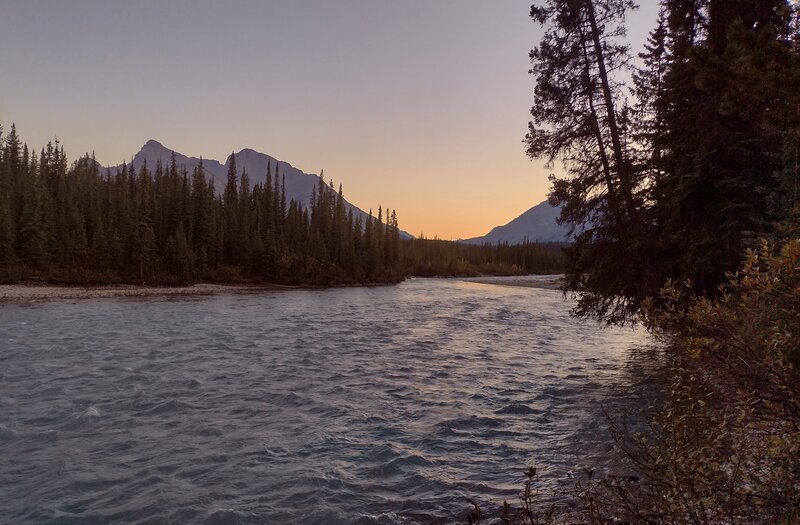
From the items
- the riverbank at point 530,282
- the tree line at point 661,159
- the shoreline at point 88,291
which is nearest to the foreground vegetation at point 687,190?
the tree line at point 661,159

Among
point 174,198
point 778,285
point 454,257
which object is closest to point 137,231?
point 174,198

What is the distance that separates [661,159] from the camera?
52.3 ft

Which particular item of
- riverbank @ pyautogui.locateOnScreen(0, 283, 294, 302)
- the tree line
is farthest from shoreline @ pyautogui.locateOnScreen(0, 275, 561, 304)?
the tree line

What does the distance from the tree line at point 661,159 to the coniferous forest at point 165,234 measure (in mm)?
63773

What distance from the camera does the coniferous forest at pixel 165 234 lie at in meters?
65.1

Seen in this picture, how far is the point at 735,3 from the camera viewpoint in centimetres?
1429

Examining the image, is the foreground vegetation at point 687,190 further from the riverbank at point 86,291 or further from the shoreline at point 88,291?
the riverbank at point 86,291

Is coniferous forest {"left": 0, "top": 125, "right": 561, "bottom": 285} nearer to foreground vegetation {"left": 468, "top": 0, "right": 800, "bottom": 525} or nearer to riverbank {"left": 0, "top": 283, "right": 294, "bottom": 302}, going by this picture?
riverbank {"left": 0, "top": 283, "right": 294, "bottom": 302}

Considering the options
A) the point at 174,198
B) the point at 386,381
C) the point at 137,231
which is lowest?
the point at 386,381

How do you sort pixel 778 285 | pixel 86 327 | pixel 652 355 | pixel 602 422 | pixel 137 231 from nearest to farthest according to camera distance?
pixel 778 285 < pixel 602 422 < pixel 652 355 < pixel 86 327 < pixel 137 231

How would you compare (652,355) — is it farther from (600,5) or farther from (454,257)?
(454,257)

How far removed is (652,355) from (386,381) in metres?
12.1

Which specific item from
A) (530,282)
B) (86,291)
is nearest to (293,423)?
(86,291)

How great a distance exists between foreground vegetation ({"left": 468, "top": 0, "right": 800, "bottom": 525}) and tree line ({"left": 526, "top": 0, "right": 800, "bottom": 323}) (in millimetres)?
52
